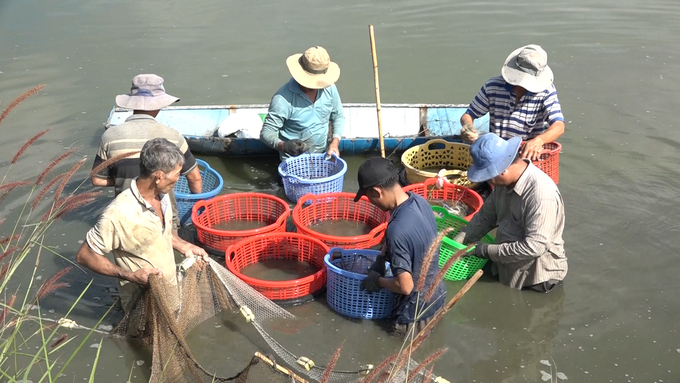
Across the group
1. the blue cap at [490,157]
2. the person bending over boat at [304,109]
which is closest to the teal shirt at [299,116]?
the person bending over boat at [304,109]

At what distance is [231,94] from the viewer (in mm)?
10984

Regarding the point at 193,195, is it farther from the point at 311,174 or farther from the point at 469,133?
the point at 469,133

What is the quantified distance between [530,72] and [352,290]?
300cm

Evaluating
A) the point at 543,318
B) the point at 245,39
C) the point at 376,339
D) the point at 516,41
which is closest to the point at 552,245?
the point at 543,318

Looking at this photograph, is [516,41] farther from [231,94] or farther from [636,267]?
[636,267]

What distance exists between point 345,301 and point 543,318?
1.81 meters

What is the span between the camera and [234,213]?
7.09 m

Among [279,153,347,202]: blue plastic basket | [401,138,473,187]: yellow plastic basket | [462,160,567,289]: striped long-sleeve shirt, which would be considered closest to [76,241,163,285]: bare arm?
[279,153,347,202]: blue plastic basket

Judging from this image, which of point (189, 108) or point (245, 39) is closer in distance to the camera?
point (189, 108)

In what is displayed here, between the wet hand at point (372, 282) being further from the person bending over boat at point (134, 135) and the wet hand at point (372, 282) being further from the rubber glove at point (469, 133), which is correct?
the rubber glove at point (469, 133)

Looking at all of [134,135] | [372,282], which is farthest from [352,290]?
[134,135]

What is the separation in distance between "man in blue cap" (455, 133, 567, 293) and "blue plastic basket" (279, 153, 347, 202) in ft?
5.49

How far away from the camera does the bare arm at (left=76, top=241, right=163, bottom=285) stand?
4465 millimetres

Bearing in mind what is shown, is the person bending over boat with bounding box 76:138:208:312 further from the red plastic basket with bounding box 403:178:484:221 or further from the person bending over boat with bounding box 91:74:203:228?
the red plastic basket with bounding box 403:178:484:221
